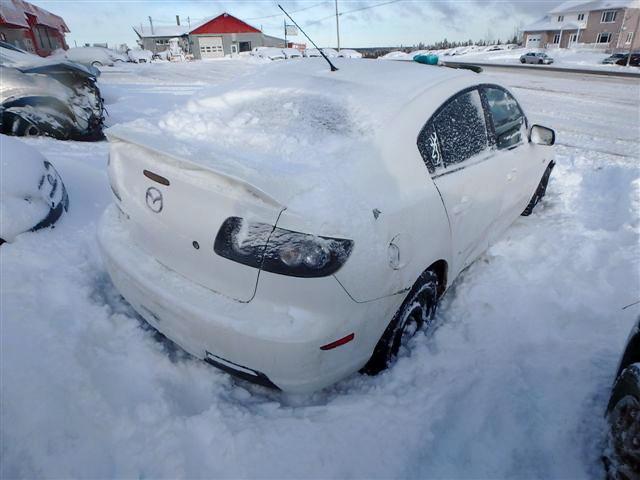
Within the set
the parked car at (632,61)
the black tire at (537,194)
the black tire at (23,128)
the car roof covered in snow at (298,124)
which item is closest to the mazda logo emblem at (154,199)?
the car roof covered in snow at (298,124)

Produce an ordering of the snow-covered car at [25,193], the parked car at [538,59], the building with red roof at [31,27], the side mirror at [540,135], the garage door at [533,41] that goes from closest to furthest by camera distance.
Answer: the snow-covered car at [25,193] < the side mirror at [540,135] < the building with red roof at [31,27] < the parked car at [538,59] < the garage door at [533,41]

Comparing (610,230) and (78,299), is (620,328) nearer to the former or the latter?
(610,230)

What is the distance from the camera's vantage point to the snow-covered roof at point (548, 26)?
4894cm

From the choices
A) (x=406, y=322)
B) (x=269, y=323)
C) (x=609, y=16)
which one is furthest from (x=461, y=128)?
(x=609, y=16)

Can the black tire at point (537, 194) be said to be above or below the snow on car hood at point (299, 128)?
below

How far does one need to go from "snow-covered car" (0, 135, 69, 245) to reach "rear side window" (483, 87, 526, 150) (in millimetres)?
3434

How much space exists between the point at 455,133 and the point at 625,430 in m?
1.69

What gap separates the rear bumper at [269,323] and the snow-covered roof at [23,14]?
38633 mm

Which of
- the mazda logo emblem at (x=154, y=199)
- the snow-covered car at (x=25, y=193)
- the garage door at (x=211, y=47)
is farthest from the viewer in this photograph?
the garage door at (x=211, y=47)

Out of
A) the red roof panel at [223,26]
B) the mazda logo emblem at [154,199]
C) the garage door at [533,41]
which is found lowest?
the mazda logo emblem at [154,199]

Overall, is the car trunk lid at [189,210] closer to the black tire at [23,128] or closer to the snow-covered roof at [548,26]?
the black tire at [23,128]

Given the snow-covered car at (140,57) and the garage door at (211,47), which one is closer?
the snow-covered car at (140,57)

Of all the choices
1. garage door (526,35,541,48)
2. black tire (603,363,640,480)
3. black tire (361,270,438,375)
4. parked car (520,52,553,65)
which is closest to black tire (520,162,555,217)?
black tire (361,270,438,375)

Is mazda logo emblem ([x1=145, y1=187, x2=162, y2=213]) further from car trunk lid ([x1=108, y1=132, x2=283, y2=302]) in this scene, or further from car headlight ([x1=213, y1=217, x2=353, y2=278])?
car headlight ([x1=213, y1=217, x2=353, y2=278])
